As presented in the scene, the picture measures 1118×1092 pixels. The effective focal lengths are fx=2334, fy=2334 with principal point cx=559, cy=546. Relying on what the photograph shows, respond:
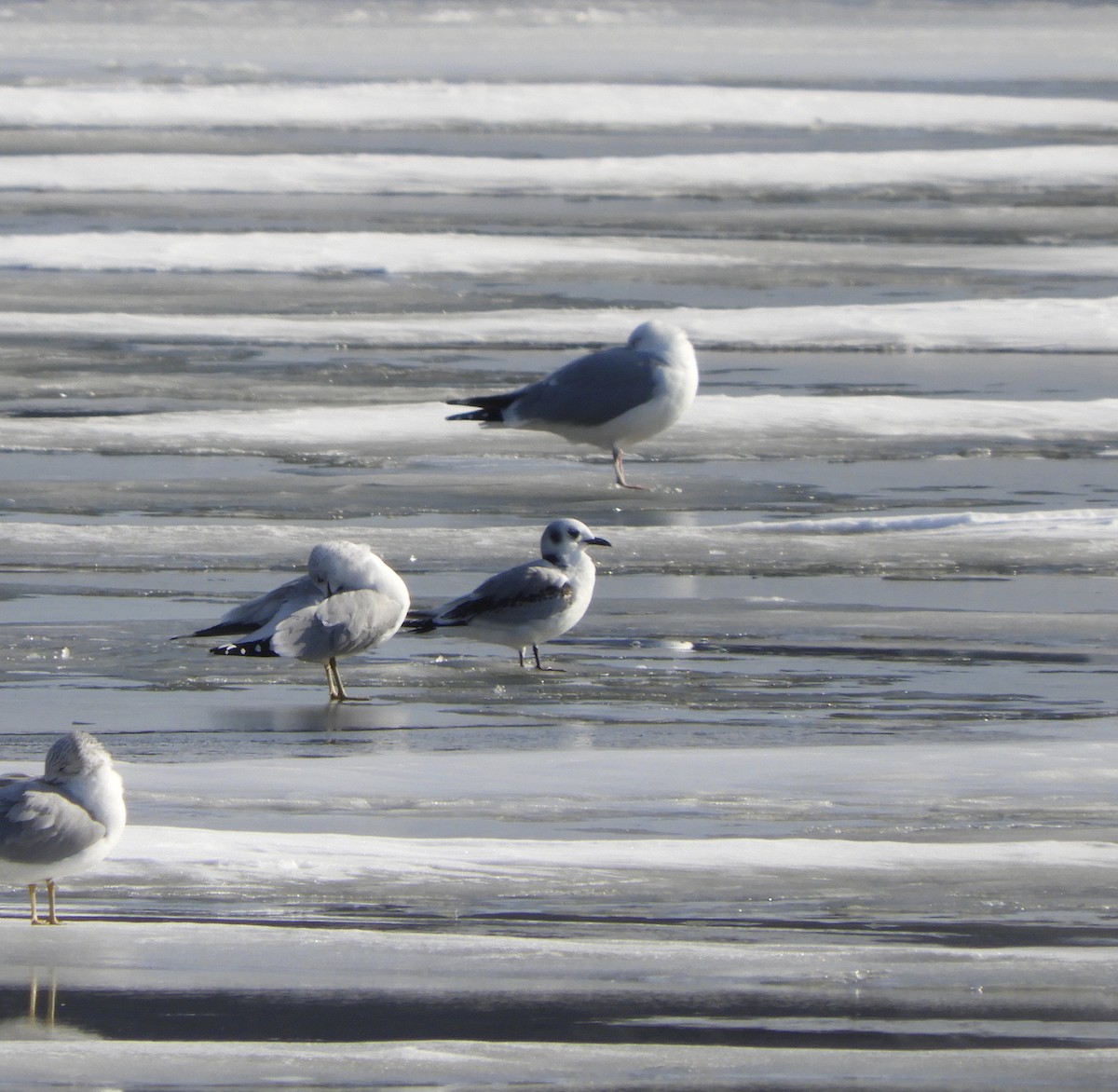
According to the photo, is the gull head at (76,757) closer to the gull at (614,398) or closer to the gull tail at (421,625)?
the gull tail at (421,625)

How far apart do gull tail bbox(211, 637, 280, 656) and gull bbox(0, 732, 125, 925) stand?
187 centimetres

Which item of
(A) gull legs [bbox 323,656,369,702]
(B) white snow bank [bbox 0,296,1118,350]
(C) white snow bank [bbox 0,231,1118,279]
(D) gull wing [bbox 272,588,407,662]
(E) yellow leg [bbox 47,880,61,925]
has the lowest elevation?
(E) yellow leg [bbox 47,880,61,925]

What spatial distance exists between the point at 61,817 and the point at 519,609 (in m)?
2.63

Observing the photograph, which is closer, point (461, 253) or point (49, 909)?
point (49, 909)

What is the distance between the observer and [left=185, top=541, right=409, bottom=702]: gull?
6.64 m

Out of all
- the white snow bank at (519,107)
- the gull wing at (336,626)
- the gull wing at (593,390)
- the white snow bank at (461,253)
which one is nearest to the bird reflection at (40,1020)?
the gull wing at (336,626)

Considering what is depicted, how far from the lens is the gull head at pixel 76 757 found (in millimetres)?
4672

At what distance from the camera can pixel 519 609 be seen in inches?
278

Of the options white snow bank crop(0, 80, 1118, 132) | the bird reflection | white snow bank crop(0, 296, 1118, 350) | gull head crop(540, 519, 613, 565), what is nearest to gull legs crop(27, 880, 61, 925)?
the bird reflection

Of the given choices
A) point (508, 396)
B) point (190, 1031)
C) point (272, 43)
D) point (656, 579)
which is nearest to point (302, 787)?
point (190, 1031)

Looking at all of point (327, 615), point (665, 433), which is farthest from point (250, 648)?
point (665, 433)

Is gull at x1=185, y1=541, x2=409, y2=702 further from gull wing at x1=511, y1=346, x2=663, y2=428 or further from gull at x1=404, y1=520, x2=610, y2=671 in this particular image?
gull wing at x1=511, y1=346, x2=663, y2=428

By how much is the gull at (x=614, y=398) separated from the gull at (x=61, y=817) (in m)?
5.48

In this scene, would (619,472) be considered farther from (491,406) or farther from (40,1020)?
(40,1020)
